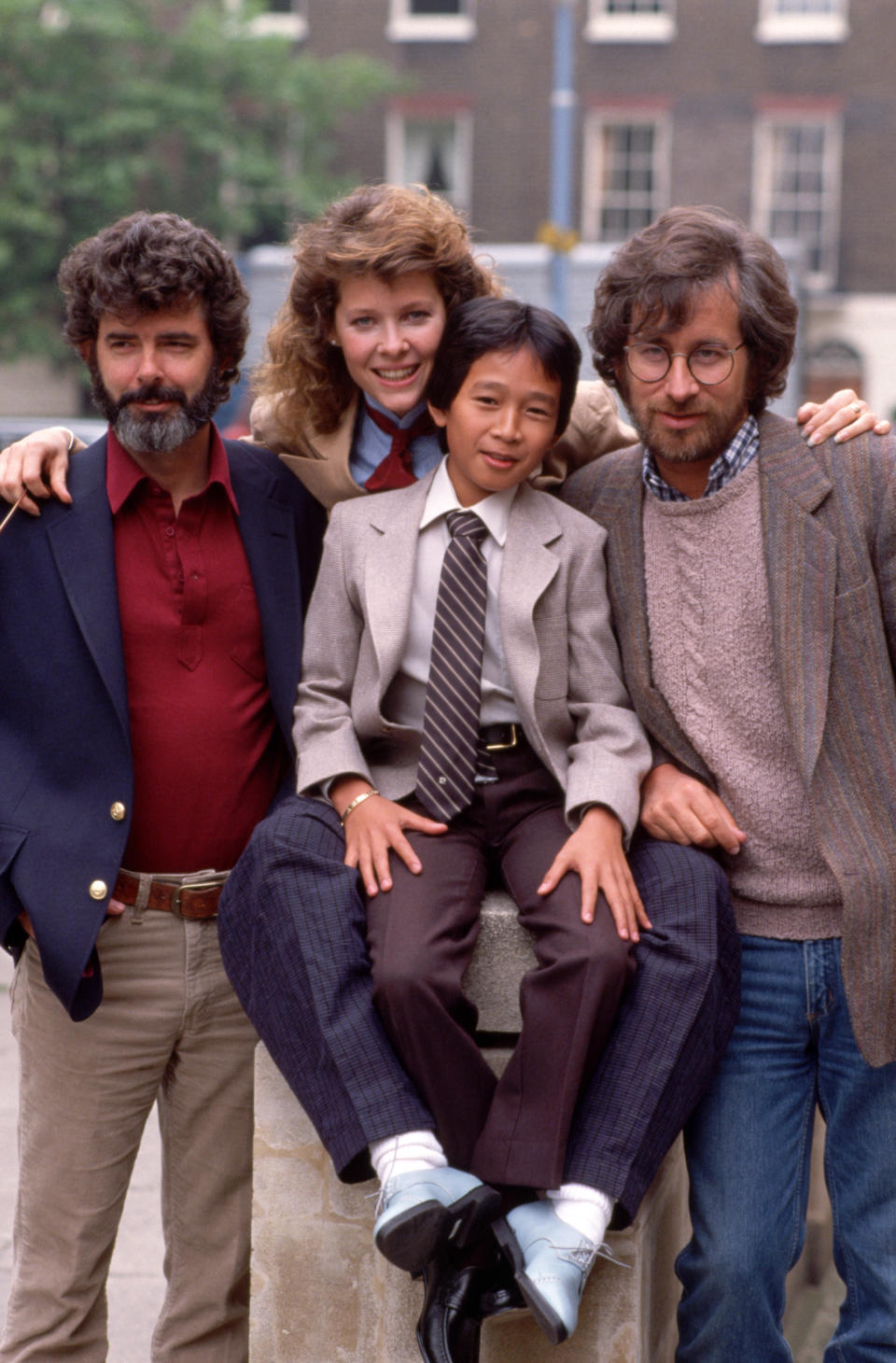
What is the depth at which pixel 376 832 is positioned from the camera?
285cm

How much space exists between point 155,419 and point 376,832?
0.92 m

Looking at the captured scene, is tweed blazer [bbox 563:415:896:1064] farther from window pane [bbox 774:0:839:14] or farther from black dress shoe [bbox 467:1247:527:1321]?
window pane [bbox 774:0:839:14]

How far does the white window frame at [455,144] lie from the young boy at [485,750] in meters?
24.4

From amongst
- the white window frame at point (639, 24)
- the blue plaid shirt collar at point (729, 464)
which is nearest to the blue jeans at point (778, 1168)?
the blue plaid shirt collar at point (729, 464)

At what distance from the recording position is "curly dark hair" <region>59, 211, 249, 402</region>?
10.2 feet

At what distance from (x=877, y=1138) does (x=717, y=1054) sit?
0.34 m

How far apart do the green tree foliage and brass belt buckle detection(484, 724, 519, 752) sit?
69.7 ft

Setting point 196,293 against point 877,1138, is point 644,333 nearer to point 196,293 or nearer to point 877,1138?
point 196,293

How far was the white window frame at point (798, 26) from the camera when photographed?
84.0ft

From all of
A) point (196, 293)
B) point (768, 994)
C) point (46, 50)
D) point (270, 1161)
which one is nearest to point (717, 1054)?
point (768, 994)

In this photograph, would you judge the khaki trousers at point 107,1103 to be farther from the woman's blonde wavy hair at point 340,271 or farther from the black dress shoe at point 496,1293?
the woman's blonde wavy hair at point 340,271

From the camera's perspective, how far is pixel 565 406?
124 inches

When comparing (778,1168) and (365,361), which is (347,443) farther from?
(778,1168)

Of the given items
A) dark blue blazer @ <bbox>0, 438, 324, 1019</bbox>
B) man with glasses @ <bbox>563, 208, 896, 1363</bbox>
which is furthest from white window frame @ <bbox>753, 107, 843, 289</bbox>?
dark blue blazer @ <bbox>0, 438, 324, 1019</bbox>
